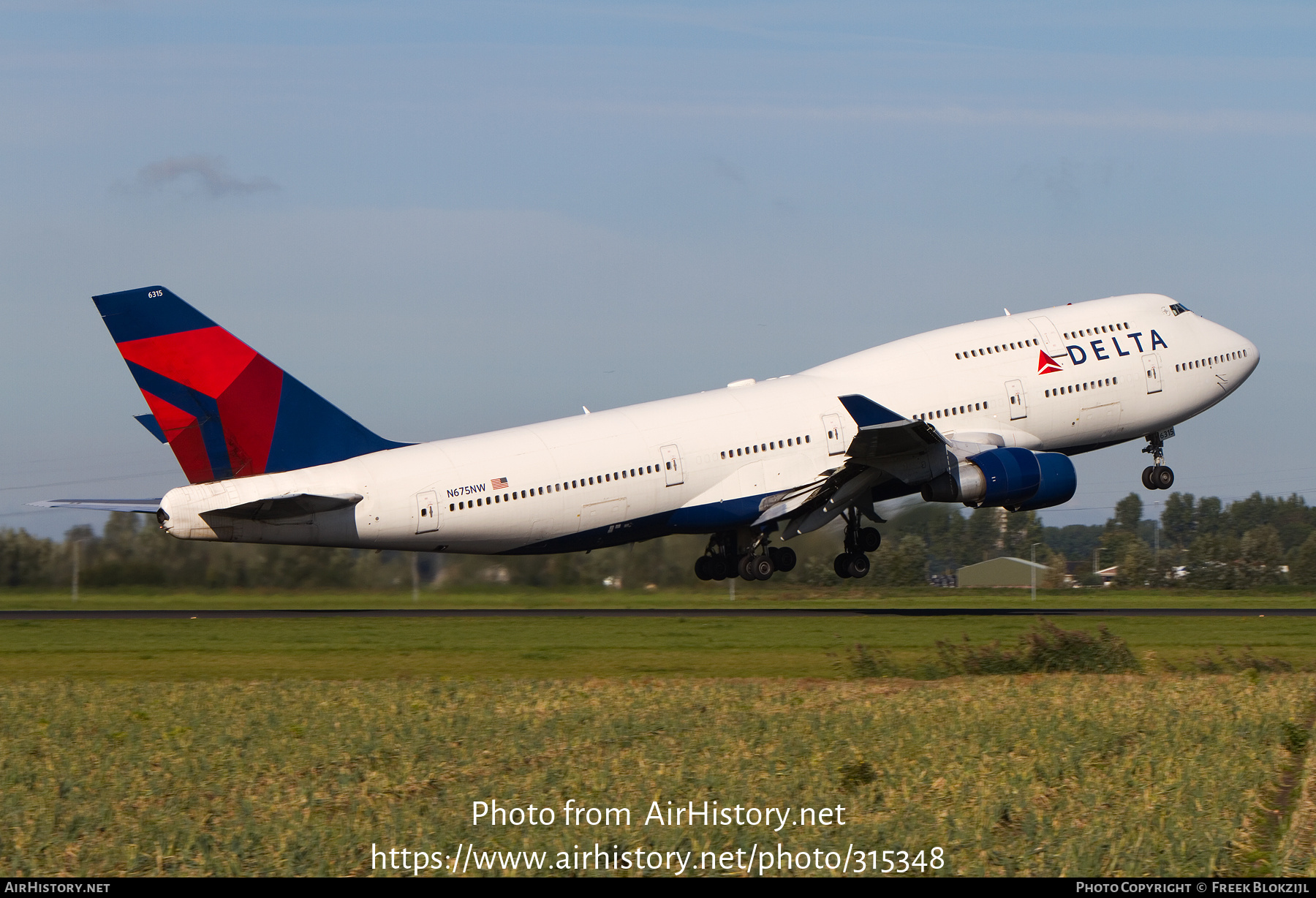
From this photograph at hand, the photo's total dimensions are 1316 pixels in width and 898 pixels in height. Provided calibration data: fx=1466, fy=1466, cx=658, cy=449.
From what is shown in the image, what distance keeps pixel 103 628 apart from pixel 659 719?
22639mm

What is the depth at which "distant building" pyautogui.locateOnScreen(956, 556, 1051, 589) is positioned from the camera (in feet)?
255

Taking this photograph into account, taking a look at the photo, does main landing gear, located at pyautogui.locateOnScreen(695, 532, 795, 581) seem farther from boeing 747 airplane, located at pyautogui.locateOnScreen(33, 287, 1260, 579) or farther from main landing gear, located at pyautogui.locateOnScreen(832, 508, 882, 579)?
main landing gear, located at pyautogui.locateOnScreen(832, 508, 882, 579)

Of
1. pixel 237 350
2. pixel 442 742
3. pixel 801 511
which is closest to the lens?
pixel 442 742

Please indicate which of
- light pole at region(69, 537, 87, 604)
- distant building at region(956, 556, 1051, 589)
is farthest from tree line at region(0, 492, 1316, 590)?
distant building at region(956, 556, 1051, 589)

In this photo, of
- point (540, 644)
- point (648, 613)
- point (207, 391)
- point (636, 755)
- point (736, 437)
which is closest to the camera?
point (636, 755)

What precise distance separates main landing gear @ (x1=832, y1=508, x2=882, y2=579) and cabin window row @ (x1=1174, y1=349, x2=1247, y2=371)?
11090mm

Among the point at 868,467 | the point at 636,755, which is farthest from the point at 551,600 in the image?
the point at 636,755

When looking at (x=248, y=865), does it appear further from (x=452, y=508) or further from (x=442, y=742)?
(x=452, y=508)

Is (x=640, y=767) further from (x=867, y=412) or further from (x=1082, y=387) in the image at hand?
(x=1082, y=387)

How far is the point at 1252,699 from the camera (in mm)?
23859

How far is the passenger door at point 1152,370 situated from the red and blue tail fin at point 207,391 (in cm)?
2521

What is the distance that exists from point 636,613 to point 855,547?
22.9 feet

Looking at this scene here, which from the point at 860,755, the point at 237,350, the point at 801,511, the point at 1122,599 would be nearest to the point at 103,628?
the point at 237,350

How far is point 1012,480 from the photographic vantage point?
41.0 m
